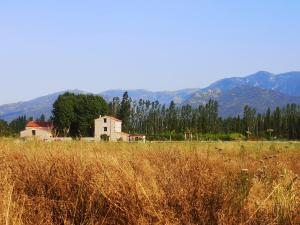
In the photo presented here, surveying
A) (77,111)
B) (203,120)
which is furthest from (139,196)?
(203,120)

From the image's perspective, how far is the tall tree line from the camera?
9975 centimetres

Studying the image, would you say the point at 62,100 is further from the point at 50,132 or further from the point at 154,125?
the point at 50,132

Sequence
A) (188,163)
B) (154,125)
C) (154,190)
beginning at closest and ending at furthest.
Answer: (154,190) < (188,163) < (154,125)

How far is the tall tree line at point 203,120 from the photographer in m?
99.8

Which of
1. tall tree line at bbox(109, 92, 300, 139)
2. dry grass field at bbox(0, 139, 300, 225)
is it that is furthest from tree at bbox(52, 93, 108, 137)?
dry grass field at bbox(0, 139, 300, 225)

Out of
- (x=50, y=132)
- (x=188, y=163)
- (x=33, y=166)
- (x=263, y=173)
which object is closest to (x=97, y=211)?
(x=188, y=163)

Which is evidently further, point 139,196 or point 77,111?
point 77,111

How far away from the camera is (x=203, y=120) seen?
110m

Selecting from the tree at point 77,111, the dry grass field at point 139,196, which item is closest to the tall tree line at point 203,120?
the tree at point 77,111

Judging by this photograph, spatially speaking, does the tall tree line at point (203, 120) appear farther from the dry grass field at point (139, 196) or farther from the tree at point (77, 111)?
the dry grass field at point (139, 196)

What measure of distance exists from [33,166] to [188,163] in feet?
7.11

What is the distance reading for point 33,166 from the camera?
660 cm

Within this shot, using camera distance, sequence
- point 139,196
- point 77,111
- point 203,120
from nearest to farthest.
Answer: point 139,196
point 77,111
point 203,120

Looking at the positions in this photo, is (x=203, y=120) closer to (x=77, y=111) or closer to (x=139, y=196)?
(x=77, y=111)
